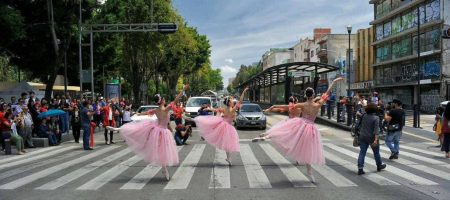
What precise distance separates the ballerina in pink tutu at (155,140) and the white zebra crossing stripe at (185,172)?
13.4 inches

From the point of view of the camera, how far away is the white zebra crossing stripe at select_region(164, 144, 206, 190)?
9.77 meters

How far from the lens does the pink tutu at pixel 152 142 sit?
10.4m

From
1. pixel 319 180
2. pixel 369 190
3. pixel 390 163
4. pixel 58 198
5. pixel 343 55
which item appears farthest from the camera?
pixel 343 55

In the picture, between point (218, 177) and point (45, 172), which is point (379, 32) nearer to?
point (218, 177)

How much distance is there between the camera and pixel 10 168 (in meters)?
12.7

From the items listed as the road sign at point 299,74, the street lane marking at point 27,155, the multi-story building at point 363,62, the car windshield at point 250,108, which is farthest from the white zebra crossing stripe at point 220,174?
the multi-story building at point 363,62

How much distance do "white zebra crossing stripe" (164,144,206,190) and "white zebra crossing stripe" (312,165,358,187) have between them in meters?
3.04

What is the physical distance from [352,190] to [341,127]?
17569 millimetres

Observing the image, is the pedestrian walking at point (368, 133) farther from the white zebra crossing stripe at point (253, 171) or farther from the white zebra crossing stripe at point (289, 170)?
the white zebra crossing stripe at point (253, 171)

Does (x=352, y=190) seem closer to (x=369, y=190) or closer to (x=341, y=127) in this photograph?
(x=369, y=190)

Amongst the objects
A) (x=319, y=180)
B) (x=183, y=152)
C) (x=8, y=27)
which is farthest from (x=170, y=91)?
(x=319, y=180)

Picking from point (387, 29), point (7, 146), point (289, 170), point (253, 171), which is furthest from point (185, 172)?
point (387, 29)

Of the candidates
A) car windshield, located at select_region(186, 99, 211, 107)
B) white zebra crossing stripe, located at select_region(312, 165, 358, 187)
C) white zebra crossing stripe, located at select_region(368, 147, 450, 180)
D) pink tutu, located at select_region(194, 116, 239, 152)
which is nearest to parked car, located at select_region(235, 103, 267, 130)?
car windshield, located at select_region(186, 99, 211, 107)

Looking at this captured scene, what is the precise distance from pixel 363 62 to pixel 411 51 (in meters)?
17.8
